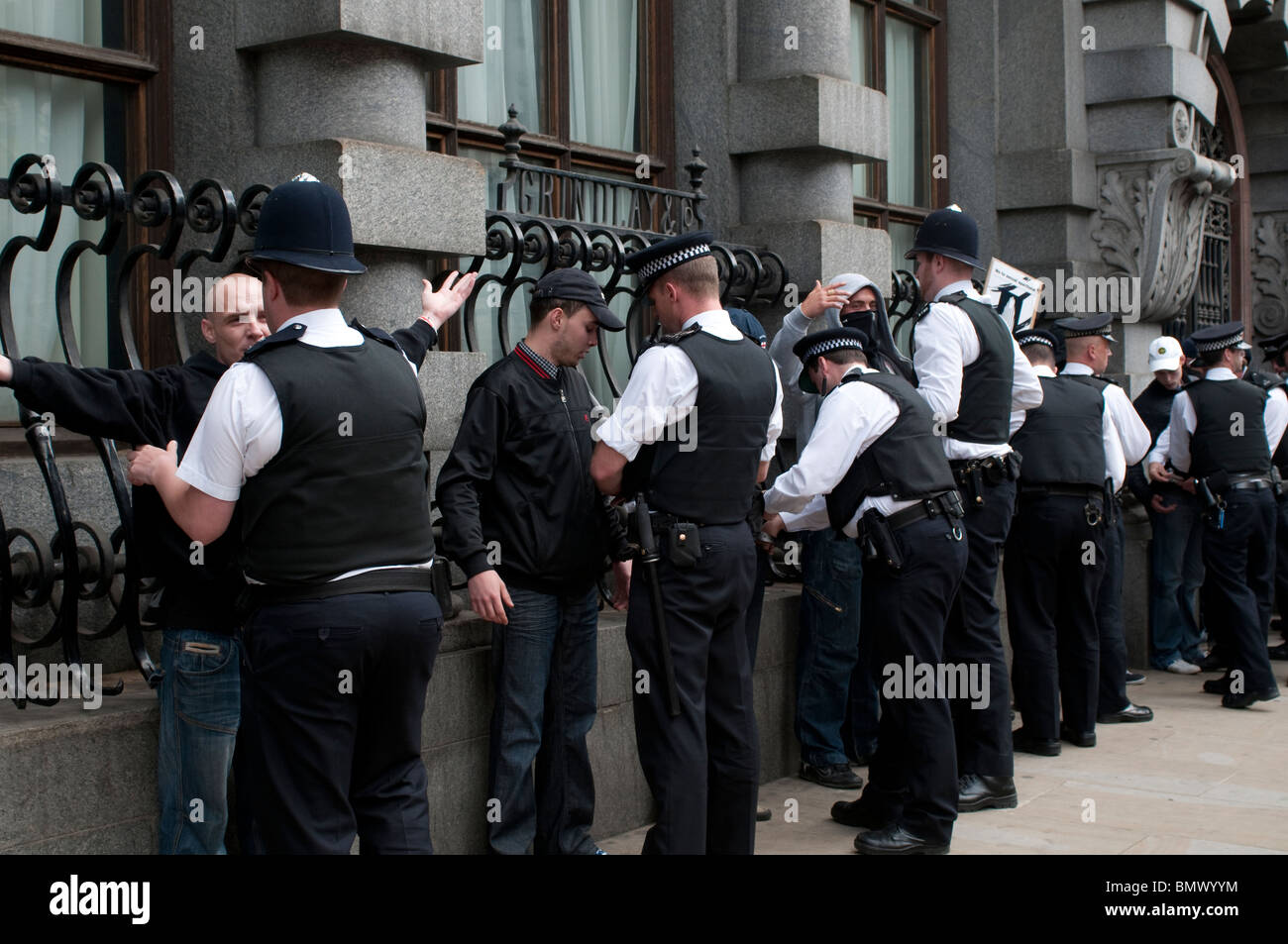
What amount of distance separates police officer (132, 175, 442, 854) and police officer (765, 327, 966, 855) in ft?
7.73

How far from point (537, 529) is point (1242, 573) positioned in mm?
5624

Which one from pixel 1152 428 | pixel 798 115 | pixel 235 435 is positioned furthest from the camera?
pixel 1152 428

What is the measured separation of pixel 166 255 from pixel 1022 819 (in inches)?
166

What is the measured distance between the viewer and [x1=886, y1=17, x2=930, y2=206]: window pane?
10.7m

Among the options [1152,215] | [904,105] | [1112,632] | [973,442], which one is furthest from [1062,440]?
[1152,215]

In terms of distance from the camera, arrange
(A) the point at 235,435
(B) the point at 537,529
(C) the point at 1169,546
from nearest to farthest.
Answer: (A) the point at 235,435, (B) the point at 537,529, (C) the point at 1169,546

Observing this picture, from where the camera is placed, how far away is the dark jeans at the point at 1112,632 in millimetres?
8531

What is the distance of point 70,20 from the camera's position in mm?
5594

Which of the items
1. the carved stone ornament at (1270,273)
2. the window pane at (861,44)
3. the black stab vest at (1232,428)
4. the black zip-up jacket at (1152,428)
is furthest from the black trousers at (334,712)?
the carved stone ornament at (1270,273)

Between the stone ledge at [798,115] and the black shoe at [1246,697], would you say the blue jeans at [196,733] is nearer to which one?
the stone ledge at [798,115]

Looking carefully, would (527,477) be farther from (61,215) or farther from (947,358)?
(947,358)

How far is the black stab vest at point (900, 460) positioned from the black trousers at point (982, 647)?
71 cm

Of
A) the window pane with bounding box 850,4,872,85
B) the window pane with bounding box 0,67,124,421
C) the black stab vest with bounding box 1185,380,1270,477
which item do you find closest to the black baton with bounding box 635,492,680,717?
the window pane with bounding box 0,67,124,421
